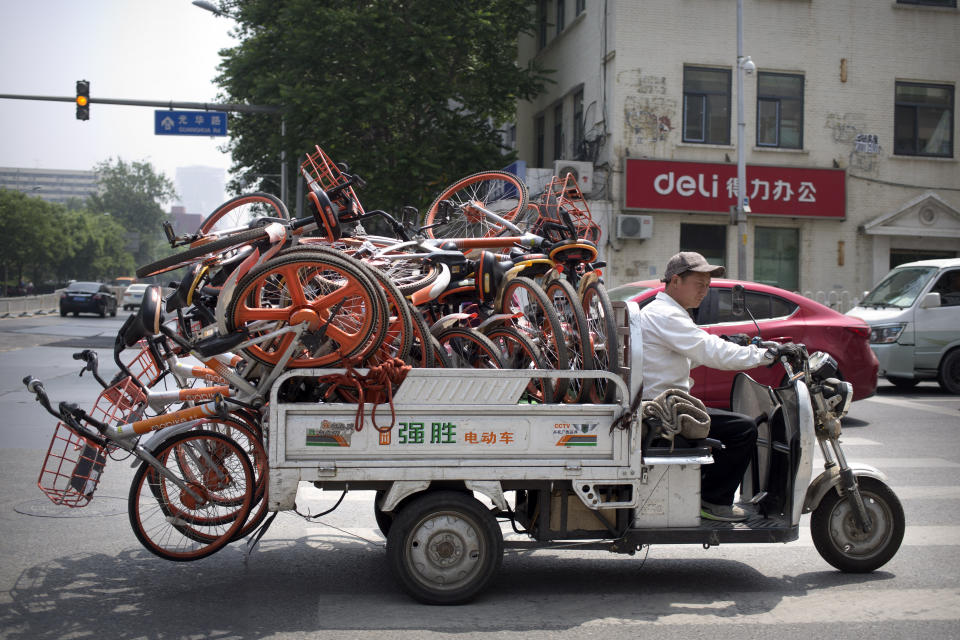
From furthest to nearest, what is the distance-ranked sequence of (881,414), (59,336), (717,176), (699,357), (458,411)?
1. (59,336)
2. (717,176)
3. (881,414)
4. (699,357)
5. (458,411)

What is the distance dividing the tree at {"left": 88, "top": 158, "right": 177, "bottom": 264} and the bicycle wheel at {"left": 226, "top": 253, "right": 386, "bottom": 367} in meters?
133

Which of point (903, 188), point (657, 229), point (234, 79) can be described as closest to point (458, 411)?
point (657, 229)

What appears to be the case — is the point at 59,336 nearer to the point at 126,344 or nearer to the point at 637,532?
the point at 126,344

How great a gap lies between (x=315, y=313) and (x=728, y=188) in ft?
61.8

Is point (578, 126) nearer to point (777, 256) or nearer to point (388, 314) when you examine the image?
point (777, 256)

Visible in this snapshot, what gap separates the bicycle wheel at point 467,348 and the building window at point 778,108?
18.8m

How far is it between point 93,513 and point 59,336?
2143 cm

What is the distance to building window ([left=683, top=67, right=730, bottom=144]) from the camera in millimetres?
22266

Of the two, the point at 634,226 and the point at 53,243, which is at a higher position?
the point at 53,243

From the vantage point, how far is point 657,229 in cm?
2234

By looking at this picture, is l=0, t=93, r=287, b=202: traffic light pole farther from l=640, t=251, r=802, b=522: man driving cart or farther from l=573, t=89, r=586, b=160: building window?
l=640, t=251, r=802, b=522: man driving cart

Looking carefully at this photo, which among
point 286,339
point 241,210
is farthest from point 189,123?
point 286,339

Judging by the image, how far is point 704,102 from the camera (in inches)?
878

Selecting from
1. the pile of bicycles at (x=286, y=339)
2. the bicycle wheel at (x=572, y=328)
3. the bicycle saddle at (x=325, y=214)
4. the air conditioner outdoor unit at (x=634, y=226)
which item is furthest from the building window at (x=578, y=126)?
the bicycle saddle at (x=325, y=214)
